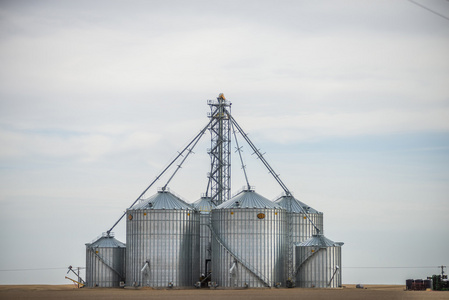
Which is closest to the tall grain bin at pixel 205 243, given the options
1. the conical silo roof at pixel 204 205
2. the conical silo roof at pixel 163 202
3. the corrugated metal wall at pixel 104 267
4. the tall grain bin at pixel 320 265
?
the conical silo roof at pixel 204 205

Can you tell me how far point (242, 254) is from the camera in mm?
137875

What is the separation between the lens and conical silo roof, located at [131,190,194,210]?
142m

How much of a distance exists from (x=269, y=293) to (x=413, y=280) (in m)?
28.0

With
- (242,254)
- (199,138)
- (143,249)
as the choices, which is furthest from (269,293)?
(199,138)

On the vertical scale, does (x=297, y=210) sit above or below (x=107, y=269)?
above

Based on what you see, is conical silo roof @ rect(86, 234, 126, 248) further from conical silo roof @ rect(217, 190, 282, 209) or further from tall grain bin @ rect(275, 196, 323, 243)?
tall grain bin @ rect(275, 196, 323, 243)

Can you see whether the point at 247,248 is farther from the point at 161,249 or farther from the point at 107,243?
the point at 107,243

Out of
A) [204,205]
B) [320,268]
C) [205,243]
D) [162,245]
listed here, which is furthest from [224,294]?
[204,205]

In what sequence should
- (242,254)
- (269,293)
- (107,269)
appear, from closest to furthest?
(269,293) < (242,254) < (107,269)

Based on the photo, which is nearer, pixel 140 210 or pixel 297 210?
pixel 140 210

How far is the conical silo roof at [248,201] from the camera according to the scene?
458 ft

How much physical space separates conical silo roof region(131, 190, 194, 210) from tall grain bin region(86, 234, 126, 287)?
356 inches

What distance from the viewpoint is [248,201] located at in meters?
140

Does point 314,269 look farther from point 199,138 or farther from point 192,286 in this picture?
point 199,138
